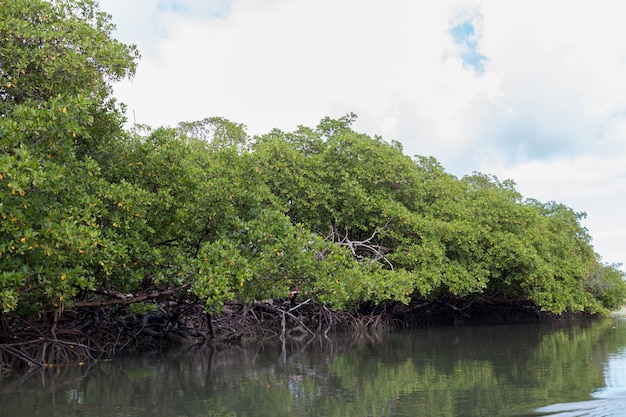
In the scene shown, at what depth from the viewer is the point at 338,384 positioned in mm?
6922

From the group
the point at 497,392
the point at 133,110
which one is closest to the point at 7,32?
the point at 133,110

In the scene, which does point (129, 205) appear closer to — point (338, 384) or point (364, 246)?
point (338, 384)

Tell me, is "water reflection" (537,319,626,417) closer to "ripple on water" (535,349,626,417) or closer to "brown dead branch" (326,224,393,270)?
"ripple on water" (535,349,626,417)

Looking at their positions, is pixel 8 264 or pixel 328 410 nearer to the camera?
pixel 328 410

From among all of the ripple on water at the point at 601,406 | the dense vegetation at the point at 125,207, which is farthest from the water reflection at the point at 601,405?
the dense vegetation at the point at 125,207

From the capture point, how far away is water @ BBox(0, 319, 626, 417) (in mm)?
5457

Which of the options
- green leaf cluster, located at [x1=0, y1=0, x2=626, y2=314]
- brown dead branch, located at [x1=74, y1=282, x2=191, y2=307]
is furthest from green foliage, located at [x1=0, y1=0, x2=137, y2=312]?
brown dead branch, located at [x1=74, y1=282, x2=191, y2=307]

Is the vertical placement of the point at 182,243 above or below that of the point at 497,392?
above

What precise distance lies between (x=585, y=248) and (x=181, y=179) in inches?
792

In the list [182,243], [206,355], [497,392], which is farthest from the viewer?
[206,355]

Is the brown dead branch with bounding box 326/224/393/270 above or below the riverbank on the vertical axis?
above

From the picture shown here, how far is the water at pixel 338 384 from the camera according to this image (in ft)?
17.9

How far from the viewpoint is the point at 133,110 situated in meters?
8.66

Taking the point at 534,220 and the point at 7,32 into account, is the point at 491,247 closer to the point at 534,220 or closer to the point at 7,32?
the point at 534,220
